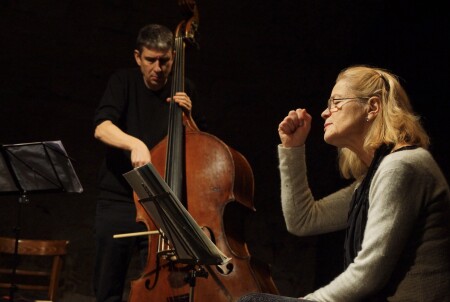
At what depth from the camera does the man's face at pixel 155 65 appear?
10.8 feet

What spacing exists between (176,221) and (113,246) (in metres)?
0.97

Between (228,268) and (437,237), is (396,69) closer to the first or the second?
(228,268)

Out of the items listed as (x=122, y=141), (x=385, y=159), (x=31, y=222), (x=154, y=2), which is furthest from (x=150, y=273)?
(x=154, y=2)

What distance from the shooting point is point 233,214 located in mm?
2842

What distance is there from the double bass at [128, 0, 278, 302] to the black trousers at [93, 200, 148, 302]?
0.32m

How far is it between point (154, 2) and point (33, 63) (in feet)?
2.85

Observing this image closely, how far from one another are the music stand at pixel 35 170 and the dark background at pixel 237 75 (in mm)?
936

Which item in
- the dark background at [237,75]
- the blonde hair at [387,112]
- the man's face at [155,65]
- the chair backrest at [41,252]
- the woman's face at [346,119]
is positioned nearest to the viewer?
the blonde hair at [387,112]

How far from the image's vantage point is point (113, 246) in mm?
3123

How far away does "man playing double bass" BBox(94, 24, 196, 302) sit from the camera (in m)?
3.11

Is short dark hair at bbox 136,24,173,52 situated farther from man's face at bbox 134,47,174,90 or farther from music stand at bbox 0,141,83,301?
music stand at bbox 0,141,83,301

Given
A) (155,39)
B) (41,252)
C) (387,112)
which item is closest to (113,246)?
(41,252)

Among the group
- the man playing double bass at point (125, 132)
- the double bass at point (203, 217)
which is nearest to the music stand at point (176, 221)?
the double bass at point (203, 217)

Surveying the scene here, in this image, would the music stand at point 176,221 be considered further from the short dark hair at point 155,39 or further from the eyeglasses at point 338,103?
the short dark hair at point 155,39
